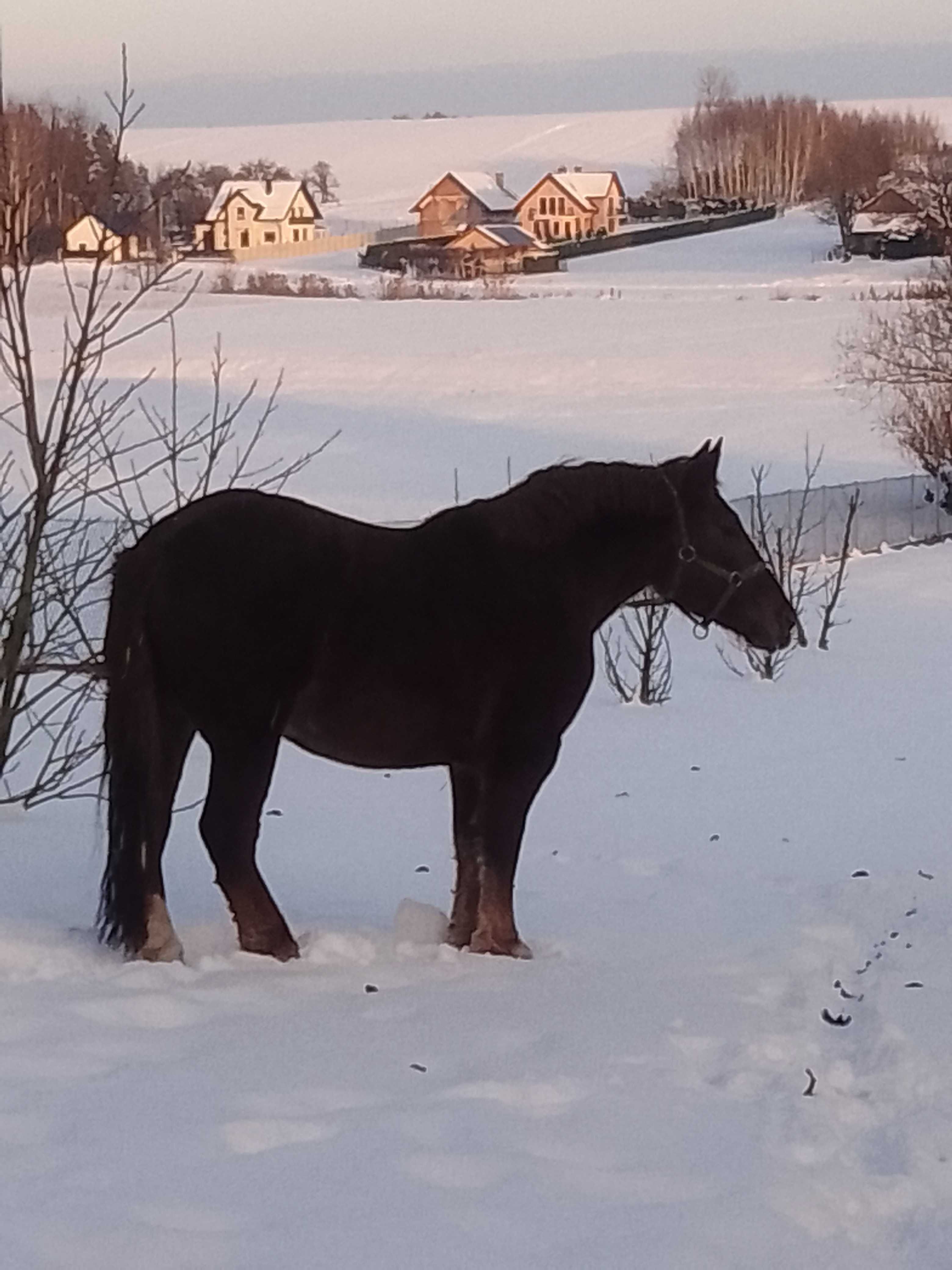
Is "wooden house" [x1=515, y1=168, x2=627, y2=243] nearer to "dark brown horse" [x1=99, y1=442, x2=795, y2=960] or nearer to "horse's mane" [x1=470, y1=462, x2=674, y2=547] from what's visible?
"horse's mane" [x1=470, y1=462, x2=674, y2=547]

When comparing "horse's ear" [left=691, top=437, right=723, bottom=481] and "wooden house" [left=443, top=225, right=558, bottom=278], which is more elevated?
"wooden house" [left=443, top=225, right=558, bottom=278]

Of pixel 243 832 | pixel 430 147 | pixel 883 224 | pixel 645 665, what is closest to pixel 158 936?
pixel 243 832

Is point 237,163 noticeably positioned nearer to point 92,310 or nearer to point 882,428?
point 882,428

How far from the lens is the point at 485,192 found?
336 feet

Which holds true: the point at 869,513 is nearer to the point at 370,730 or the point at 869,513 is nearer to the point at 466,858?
the point at 466,858

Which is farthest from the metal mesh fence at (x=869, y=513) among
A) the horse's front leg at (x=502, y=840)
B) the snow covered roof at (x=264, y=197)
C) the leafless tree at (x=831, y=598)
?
the snow covered roof at (x=264, y=197)

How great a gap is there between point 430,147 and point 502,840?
15249 centimetres

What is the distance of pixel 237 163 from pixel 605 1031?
462 ft

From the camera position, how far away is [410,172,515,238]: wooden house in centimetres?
9988

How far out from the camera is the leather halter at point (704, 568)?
5070mm

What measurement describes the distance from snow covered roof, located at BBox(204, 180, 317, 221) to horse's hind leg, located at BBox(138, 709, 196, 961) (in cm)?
9266

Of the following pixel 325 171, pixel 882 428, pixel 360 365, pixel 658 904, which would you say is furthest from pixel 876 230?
pixel 658 904

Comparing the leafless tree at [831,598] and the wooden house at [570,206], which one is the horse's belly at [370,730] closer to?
the leafless tree at [831,598]

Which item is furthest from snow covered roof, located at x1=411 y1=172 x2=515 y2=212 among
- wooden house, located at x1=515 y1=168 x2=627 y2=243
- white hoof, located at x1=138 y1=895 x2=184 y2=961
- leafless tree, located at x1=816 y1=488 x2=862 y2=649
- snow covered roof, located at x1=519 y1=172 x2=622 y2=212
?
white hoof, located at x1=138 y1=895 x2=184 y2=961
